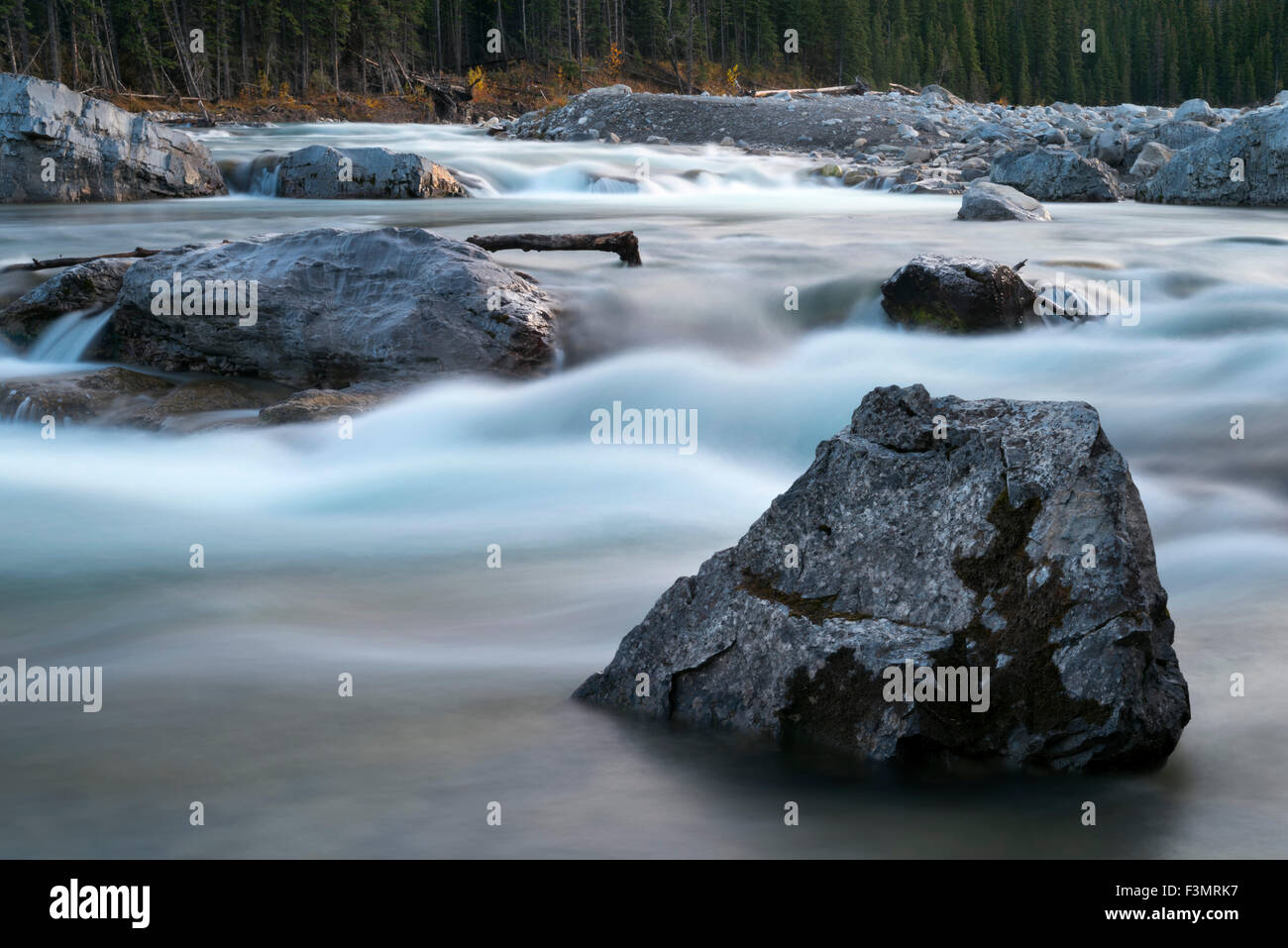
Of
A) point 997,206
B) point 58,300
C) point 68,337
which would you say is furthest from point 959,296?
point 997,206

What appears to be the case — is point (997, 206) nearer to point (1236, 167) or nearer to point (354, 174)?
point (1236, 167)

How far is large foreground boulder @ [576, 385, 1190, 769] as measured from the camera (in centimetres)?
332

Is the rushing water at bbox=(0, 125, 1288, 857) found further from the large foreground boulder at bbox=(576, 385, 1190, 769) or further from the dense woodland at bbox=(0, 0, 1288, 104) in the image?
the dense woodland at bbox=(0, 0, 1288, 104)

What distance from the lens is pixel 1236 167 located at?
1861cm

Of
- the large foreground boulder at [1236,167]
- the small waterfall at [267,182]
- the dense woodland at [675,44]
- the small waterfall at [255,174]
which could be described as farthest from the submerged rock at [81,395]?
the dense woodland at [675,44]

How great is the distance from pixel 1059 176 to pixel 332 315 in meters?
14.9

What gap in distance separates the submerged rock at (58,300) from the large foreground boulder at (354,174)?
9.99m

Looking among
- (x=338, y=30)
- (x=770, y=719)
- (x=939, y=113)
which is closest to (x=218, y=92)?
(x=338, y=30)

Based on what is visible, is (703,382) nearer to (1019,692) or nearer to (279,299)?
(279,299)

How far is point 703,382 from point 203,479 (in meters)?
3.52

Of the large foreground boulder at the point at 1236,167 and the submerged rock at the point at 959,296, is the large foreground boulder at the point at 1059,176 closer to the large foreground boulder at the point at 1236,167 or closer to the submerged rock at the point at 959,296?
the large foreground boulder at the point at 1236,167

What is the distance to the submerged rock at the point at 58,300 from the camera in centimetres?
930

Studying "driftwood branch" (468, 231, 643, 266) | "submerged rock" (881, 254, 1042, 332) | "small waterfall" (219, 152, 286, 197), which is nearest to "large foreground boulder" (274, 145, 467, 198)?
"small waterfall" (219, 152, 286, 197)

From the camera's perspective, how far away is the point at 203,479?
7.17 m
